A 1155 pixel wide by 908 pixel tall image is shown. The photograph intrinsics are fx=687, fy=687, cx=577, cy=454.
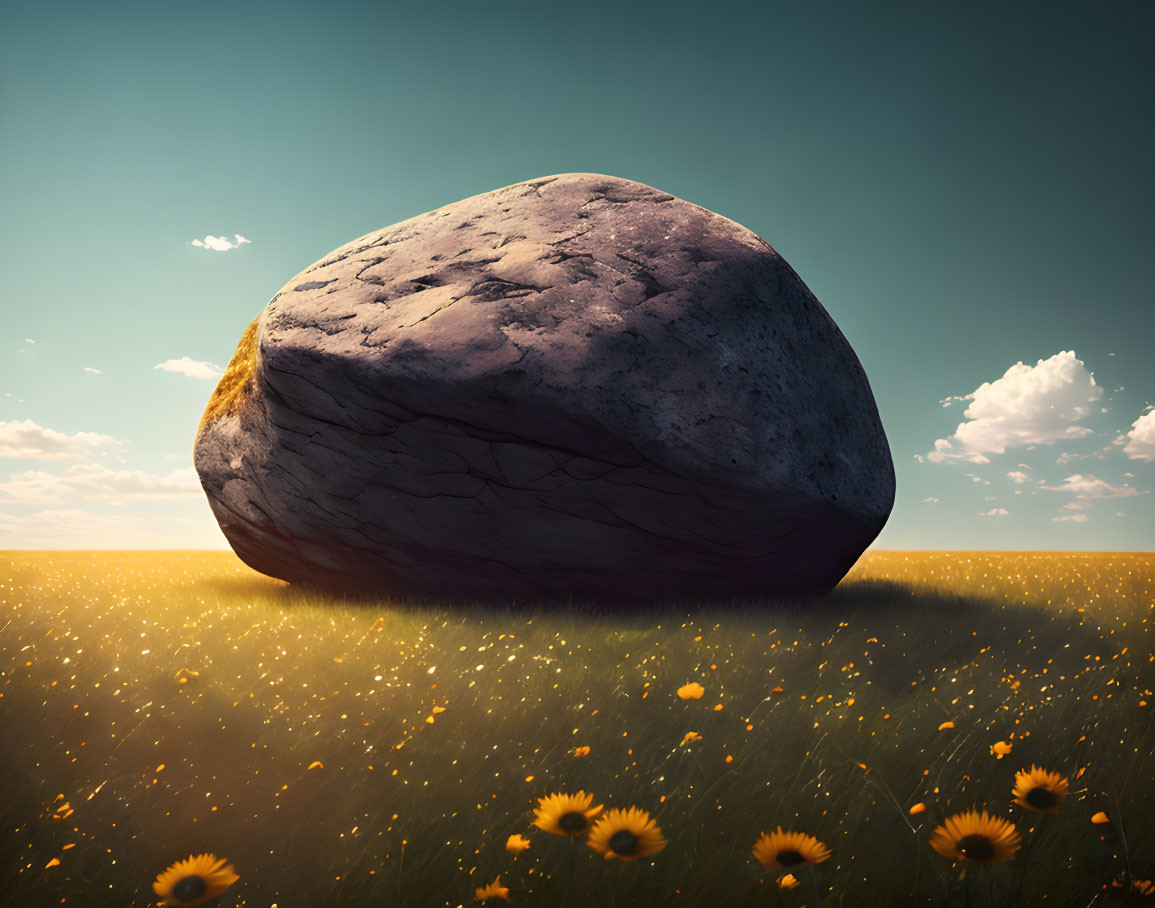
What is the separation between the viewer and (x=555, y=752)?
9.48 feet

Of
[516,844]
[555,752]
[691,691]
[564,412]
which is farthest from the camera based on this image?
[564,412]

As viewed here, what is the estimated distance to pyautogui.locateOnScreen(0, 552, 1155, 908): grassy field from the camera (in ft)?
6.86

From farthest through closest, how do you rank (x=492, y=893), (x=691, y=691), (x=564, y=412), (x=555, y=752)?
(x=564, y=412), (x=691, y=691), (x=555, y=752), (x=492, y=893)

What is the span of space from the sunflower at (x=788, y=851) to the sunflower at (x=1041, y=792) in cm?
68

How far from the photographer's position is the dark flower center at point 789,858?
1731 mm

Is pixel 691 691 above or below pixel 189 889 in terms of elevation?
above

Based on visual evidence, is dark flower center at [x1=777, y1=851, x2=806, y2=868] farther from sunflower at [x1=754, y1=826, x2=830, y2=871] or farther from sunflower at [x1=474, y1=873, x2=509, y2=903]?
sunflower at [x1=474, y1=873, x2=509, y2=903]

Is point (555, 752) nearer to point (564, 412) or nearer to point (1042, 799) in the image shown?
point (1042, 799)

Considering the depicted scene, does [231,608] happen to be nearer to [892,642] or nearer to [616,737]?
[616,737]

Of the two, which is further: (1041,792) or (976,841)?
(1041,792)

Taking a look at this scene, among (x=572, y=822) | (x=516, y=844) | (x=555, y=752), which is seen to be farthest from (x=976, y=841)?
(x=555, y=752)

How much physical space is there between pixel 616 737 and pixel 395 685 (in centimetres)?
138

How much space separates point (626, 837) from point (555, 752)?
120 cm

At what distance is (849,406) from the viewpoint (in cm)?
618
